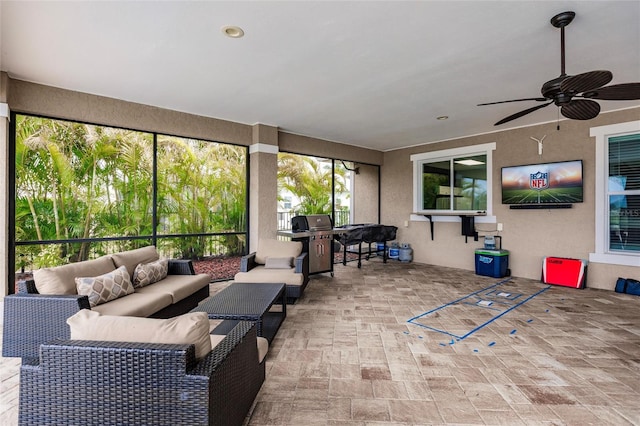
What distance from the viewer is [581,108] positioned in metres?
2.87

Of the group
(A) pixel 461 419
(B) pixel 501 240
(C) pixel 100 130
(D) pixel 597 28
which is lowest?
(A) pixel 461 419

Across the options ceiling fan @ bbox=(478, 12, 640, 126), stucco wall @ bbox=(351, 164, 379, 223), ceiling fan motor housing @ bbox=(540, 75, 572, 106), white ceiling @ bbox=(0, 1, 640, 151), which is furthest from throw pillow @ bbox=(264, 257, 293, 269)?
stucco wall @ bbox=(351, 164, 379, 223)

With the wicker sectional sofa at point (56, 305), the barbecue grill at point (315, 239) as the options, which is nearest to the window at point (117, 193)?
the barbecue grill at point (315, 239)

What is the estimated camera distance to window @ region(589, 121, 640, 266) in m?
4.75

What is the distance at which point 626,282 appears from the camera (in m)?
4.70

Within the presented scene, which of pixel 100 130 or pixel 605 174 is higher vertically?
pixel 100 130

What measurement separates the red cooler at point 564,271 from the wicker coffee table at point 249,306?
4.64 meters

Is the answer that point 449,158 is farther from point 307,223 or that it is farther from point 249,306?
point 249,306

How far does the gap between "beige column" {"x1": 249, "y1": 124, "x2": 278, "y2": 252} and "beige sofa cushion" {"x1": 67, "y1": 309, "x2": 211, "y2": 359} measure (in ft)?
13.2

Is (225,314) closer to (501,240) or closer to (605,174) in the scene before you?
(501,240)

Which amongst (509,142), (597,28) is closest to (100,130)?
(597,28)

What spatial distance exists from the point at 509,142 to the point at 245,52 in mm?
5210

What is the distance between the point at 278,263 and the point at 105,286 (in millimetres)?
2079

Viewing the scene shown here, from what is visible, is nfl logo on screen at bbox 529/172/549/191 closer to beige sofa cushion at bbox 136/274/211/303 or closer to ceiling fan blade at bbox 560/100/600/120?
ceiling fan blade at bbox 560/100/600/120
